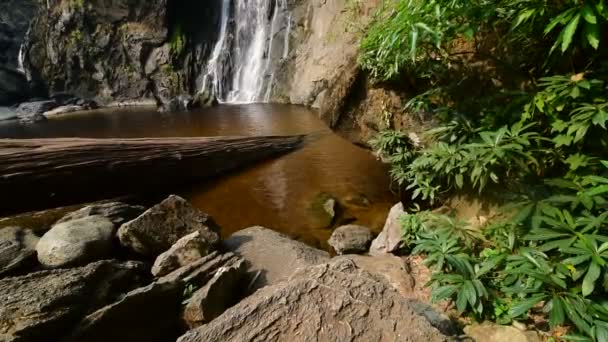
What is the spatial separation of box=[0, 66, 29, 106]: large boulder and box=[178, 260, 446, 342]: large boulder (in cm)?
3197

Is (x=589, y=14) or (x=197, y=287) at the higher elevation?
(x=589, y=14)

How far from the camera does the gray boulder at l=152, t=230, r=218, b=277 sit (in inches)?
115

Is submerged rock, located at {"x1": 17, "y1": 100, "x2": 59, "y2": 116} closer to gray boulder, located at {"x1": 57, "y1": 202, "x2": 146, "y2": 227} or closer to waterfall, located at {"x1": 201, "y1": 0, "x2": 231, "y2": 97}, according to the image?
waterfall, located at {"x1": 201, "y1": 0, "x2": 231, "y2": 97}

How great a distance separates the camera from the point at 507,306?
2.02 m

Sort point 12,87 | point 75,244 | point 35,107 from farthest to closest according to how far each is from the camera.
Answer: point 12,87, point 35,107, point 75,244

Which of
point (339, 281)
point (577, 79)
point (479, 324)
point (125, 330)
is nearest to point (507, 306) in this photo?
point (479, 324)

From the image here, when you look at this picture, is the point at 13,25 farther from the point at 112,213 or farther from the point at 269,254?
the point at 269,254

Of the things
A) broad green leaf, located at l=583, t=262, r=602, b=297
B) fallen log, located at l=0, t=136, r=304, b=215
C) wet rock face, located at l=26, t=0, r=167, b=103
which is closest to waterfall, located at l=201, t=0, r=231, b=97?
wet rock face, located at l=26, t=0, r=167, b=103

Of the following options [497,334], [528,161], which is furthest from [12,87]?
[497,334]

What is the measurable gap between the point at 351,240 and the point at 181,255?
182cm

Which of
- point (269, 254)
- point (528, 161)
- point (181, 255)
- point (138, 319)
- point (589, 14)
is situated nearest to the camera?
point (589, 14)

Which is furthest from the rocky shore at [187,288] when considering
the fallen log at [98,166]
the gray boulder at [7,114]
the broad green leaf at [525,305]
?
the gray boulder at [7,114]

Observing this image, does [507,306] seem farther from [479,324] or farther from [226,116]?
[226,116]

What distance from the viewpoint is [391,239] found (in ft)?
11.2
